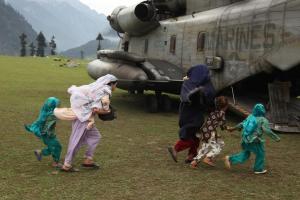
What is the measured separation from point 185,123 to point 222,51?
4875 mm

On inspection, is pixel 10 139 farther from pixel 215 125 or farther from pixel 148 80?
pixel 148 80

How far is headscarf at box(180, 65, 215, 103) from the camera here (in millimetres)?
6891

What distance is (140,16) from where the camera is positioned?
47.3 feet

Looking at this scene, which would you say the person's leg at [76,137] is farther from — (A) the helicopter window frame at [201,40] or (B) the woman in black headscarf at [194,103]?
(A) the helicopter window frame at [201,40]

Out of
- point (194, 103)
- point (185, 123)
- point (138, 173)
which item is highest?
point (194, 103)

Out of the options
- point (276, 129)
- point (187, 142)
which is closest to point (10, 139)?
point (187, 142)

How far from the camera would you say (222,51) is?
11.5 metres

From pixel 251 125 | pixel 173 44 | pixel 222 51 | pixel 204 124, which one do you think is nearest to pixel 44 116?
pixel 204 124

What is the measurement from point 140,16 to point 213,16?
10.5 feet

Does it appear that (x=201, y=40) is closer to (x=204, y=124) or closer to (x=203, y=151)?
(x=204, y=124)

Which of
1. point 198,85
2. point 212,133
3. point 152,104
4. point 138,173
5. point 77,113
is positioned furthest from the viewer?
point 152,104

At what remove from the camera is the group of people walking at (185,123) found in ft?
20.8

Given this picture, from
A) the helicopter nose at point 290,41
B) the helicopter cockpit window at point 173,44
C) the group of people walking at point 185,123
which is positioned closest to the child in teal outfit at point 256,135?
the group of people walking at point 185,123

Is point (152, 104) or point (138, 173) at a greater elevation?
point (152, 104)
